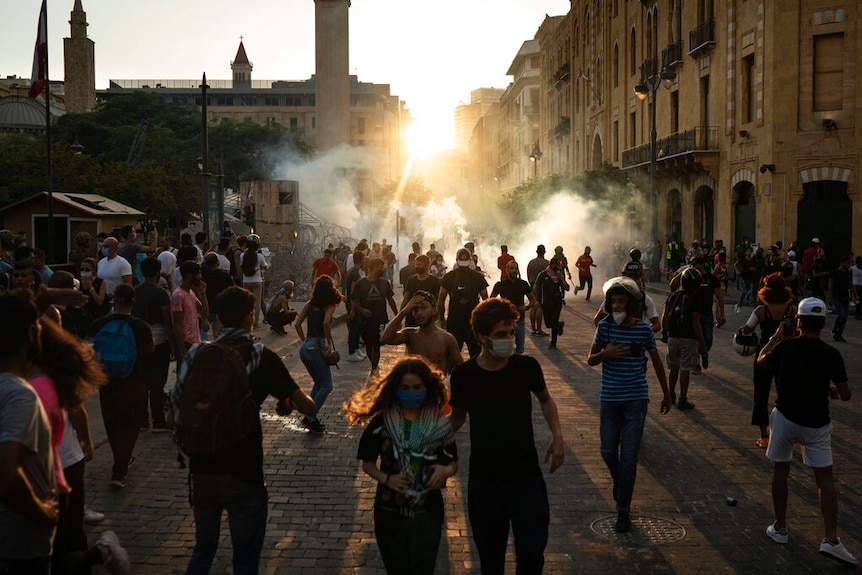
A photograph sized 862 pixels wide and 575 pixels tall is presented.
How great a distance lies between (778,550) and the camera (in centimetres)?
561

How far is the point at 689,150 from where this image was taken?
1374 inches

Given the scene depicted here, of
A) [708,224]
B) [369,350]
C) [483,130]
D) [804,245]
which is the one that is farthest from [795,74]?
[483,130]

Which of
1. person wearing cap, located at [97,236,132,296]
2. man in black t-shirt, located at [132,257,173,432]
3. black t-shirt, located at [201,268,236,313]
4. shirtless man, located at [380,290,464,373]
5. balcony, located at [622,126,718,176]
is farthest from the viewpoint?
balcony, located at [622,126,718,176]

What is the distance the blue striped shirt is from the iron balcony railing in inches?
1165

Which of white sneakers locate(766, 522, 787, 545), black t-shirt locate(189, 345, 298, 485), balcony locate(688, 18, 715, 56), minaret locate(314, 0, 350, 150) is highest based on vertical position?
minaret locate(314, 0, 350, 150)

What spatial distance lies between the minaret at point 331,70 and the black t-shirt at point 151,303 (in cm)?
7985

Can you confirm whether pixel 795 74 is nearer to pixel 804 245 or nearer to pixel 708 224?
pixel 804 245

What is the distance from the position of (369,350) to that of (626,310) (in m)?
6.12

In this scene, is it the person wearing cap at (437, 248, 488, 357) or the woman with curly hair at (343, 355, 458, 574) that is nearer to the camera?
the woman with curly hair at (343, 355, 458, 574)

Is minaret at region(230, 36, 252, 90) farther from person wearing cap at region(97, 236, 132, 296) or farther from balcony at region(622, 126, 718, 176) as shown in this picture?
person wearing cap at region(97, 236, 132, 296)

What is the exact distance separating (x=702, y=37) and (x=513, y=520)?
33890 millimetres

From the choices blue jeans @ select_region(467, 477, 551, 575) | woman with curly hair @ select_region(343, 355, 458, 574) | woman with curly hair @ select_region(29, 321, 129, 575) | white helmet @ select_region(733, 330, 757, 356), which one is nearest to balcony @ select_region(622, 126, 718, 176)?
white helmet @ select_region(733, 330, 757, 356)

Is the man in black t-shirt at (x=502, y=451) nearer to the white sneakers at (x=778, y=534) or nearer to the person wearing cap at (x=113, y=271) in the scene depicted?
the white sneakers at (x=778, y=534)

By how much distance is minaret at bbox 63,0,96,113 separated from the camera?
101188 millimetres
